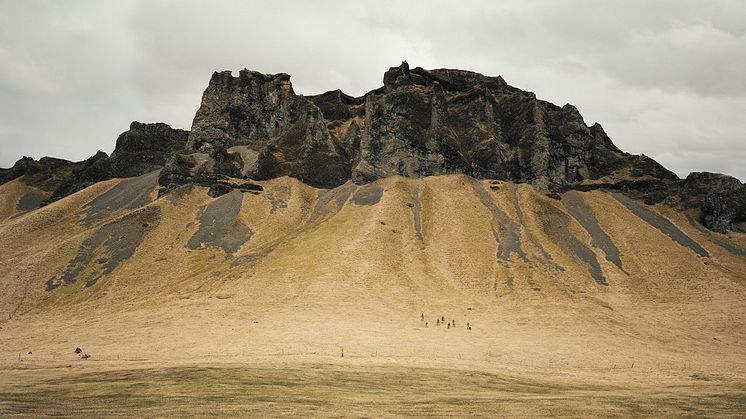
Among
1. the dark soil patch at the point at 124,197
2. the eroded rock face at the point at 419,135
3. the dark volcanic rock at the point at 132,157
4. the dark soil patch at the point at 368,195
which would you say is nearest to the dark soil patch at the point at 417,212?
the dark soil patch at the point at 368,195

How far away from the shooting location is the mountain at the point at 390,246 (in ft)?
128

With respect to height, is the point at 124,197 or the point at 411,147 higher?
the point at 411,147

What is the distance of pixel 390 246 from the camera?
67.2m

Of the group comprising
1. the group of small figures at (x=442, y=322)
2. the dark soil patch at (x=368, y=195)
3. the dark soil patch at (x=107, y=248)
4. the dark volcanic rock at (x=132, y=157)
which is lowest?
the group of small figures at (x=442, y=322)

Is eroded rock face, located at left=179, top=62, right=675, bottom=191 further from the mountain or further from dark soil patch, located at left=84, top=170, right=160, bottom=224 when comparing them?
dark soil patch, located at left=84, top=170, right=160, bottom=224

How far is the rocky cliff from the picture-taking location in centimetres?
9516

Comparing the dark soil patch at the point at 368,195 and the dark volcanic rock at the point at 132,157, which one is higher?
the dark volcanic rock at the point at 132,157

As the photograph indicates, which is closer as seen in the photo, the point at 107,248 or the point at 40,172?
the point at 107,248

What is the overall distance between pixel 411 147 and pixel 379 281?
48.9 m

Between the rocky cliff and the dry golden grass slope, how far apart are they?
5.76m

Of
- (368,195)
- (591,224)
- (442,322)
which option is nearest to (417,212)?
(368,195)

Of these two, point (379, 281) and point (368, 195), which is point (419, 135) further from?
point (379, 281)

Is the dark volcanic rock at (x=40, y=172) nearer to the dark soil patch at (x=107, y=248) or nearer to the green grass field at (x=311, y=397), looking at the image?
the dark soil patch at (x=107, y=248)

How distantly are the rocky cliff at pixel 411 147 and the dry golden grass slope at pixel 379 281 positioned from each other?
5.76m
